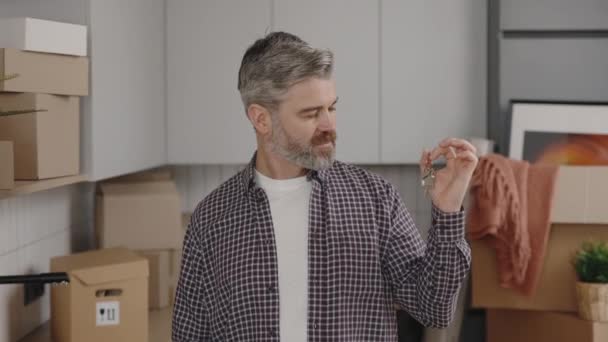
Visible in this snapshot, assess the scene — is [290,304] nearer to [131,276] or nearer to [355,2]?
[131,276]

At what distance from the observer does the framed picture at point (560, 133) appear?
10.6ft

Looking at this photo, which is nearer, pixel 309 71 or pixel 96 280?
pixel 309 71

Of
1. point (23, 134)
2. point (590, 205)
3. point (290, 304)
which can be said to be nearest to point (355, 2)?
point (590, 205)

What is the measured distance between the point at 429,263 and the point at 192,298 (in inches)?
20.3

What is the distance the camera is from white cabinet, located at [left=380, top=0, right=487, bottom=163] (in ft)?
11.1

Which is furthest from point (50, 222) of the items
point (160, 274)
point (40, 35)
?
point (40, 35)

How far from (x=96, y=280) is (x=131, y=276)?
105 mm

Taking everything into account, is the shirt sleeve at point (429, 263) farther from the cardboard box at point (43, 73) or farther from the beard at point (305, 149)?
the cardboard box at point (43, 73)

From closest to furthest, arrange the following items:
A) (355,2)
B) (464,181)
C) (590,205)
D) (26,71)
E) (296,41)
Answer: (464,181) → (296,41) → (26,71) → (590,205) → (355,2)

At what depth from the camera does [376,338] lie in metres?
1.82

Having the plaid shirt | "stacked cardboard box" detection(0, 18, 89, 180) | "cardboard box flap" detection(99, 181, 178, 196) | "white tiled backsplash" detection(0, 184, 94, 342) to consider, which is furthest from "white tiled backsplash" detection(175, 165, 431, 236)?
the plaid shirt

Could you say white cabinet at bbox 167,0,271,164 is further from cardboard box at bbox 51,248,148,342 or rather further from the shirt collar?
the shirt collar

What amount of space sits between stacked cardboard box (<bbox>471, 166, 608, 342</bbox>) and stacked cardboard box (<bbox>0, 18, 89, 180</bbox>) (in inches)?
55.4

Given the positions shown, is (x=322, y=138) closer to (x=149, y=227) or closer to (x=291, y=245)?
(x=291, y=245)
